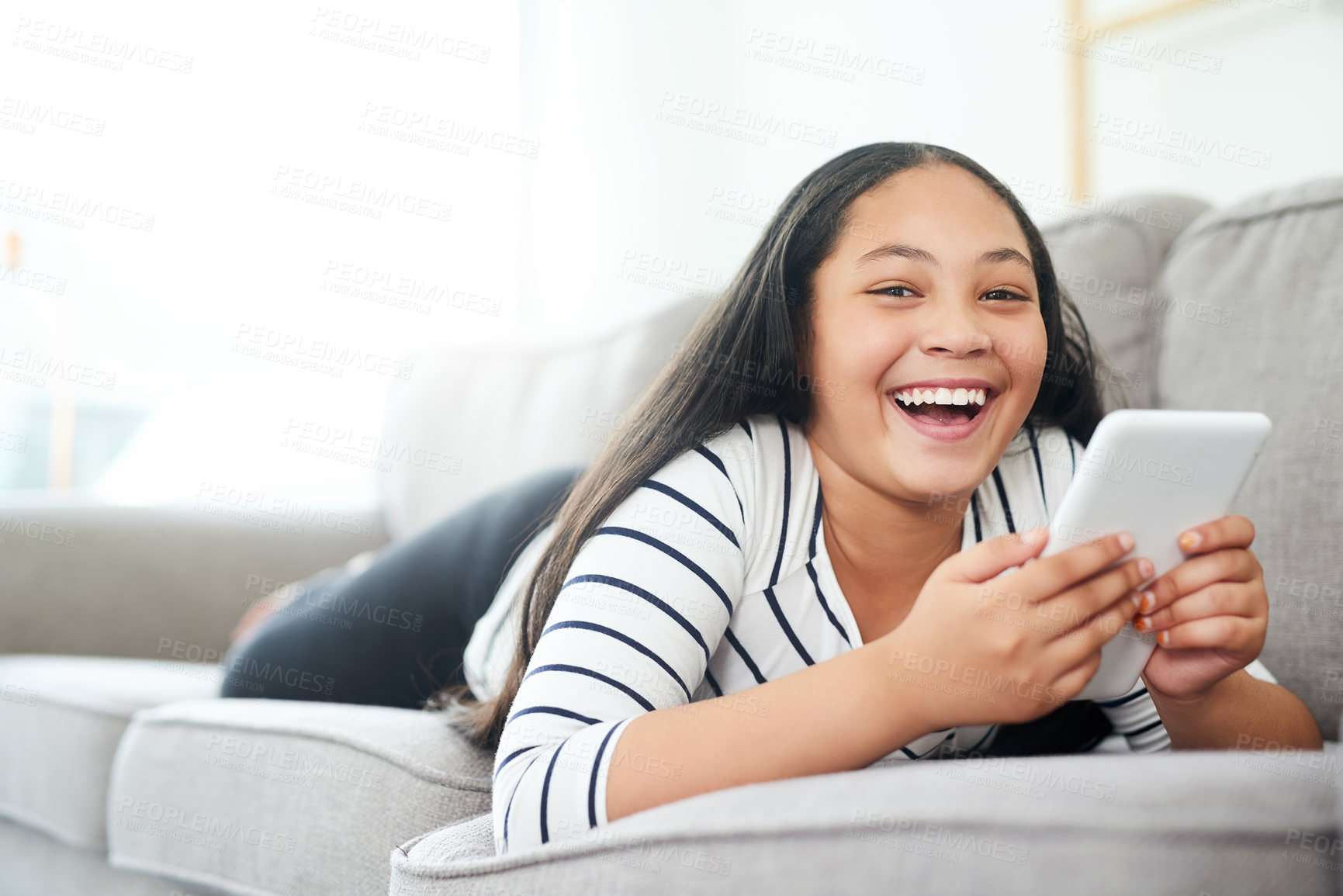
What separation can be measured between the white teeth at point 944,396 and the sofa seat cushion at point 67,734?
935 mm

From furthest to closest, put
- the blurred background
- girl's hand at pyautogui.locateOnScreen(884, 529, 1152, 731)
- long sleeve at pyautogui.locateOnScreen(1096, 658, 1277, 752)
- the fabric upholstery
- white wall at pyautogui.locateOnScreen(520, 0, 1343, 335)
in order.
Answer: the blurred background < white wall at pyautogui.locateOnScreen(520, 0, 1343, 335) < the fabric upholstery < long sleeve at pyautogui.locateOnScreen(1096, 658, 1277, 752) < girl's hand at pyautogui.locateOnScreen(884, 529, 1152, 731)

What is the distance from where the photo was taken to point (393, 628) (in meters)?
1.23

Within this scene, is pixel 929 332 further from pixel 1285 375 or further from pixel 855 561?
pixel 1285 375

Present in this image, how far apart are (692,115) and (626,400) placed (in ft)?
5.53

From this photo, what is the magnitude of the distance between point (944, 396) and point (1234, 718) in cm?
32

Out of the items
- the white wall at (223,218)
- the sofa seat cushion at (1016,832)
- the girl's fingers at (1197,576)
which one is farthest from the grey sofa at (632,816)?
the white wall at (223,218)

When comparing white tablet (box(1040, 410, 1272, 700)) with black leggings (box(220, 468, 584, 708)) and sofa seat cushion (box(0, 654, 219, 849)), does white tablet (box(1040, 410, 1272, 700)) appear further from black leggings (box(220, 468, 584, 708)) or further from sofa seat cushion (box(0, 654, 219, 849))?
sofa seat cushion (box(0, 654, 219, 849))

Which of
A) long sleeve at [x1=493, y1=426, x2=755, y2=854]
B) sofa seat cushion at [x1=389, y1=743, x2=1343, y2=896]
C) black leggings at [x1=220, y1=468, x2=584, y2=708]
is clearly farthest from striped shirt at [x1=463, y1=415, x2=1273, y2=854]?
black leggings at [x1=220, y1=468, x2=584, y2=708]

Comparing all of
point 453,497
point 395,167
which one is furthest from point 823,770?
point 395,167

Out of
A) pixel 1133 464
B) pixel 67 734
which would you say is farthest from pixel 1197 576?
pixel 67 734

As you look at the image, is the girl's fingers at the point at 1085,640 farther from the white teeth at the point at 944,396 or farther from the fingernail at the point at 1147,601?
the white teeth at the point at 944,396

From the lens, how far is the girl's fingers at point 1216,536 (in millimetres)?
633

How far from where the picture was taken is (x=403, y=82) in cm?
290

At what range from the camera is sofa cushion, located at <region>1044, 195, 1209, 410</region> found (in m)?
1.12
